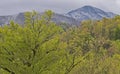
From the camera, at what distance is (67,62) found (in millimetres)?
16547

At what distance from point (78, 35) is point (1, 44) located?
→ 203ft

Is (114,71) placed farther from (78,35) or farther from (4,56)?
(78,35)

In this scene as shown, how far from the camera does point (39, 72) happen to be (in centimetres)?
1550

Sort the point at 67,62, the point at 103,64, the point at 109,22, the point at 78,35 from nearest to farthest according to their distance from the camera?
1. the point at 67,62
2. the point at 103,64
3. the point at 78,35
4. the point at 109,22

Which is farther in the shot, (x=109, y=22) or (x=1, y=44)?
(x=109, y=22)

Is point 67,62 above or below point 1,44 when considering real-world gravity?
below

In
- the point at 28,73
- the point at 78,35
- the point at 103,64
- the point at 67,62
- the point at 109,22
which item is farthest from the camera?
the point at 109,22

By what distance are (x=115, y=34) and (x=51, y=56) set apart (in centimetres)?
6821

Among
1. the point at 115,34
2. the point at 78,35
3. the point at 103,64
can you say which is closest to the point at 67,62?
the point at 103,64

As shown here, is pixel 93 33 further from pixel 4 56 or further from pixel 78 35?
pixel 4 56

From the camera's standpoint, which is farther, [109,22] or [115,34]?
[109,22]

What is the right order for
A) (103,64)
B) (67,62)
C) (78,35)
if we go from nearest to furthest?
(67,62), (103,64), (78,35)

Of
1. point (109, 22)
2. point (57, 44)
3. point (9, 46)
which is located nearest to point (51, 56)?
point (57, 44)

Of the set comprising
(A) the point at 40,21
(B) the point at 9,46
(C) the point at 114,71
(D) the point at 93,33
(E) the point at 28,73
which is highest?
(A) the point at 40,21
